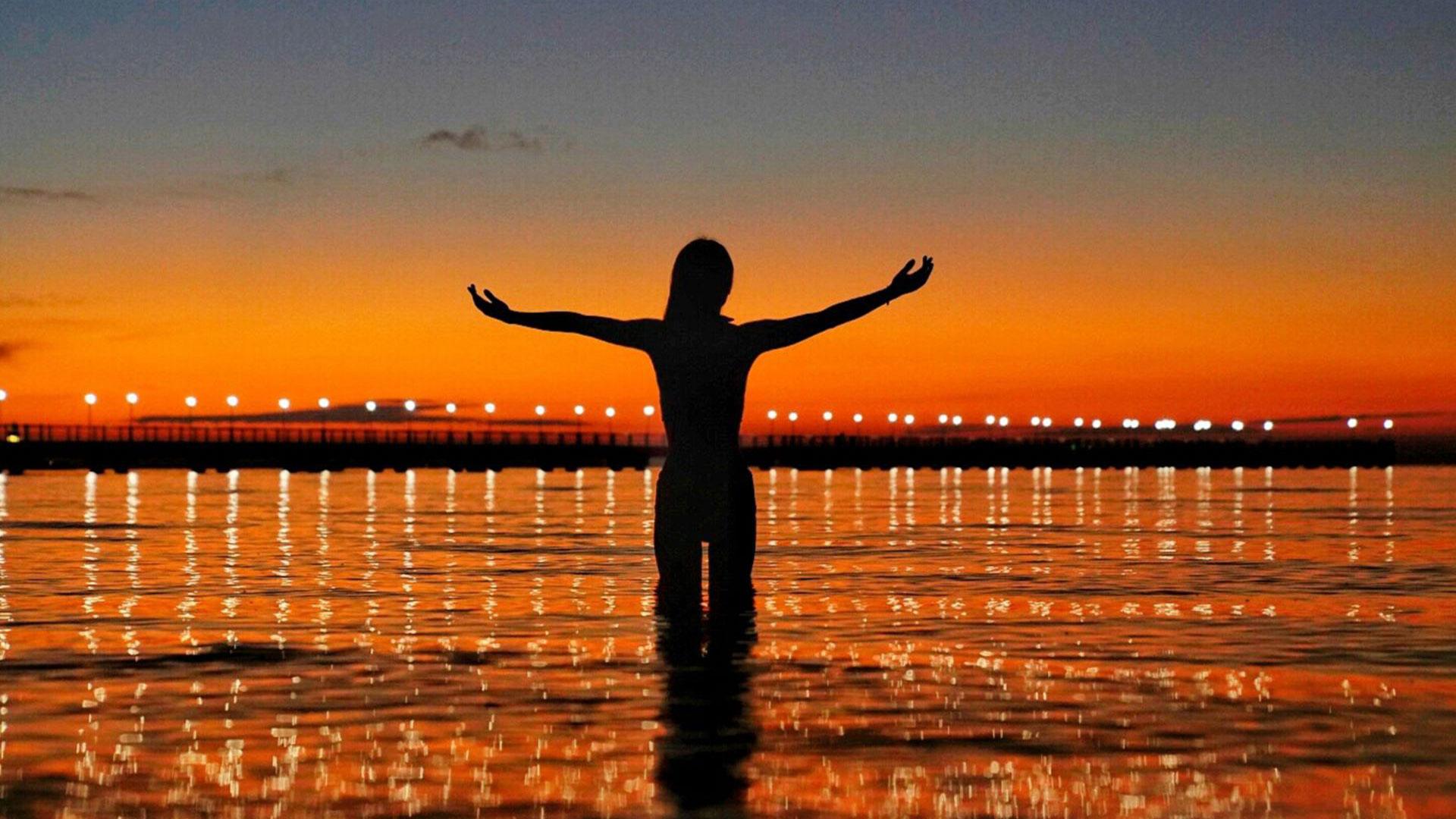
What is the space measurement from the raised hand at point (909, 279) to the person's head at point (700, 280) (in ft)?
2.94

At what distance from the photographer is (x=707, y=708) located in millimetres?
8180

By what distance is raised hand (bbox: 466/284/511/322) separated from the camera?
10445 millimetres

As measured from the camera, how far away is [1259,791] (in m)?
6.28

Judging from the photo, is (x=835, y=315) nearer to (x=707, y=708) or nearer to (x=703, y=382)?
(x=703, y=382)

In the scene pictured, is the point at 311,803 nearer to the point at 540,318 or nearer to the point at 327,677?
the point at 327,677

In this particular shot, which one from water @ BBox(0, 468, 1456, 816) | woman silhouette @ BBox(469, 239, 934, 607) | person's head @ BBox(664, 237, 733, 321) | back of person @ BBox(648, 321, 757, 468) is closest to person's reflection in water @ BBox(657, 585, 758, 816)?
water @ BBox(0, 468, 1456, 816)

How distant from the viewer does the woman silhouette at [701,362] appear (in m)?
10.0

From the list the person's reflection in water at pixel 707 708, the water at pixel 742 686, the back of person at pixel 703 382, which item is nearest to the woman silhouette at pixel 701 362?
the back of person at pixel 703 382

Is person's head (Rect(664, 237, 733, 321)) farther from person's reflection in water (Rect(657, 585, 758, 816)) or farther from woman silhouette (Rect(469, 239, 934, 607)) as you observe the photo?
person's reflection in water (Rect(657, 585, 758, 816))

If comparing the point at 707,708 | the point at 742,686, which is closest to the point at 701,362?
the point at 742,686

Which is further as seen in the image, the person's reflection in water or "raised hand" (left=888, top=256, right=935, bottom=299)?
"raised hand" (left=888, top=256, right=935, bottom=299)

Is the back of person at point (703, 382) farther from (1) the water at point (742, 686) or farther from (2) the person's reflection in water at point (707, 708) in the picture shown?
(1) the water at point (742, 686)

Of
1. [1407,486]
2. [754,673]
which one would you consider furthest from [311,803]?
[1407,486]

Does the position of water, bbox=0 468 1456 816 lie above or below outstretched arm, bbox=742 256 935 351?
below
